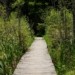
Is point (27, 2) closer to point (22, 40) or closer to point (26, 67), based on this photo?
point (22, 40)

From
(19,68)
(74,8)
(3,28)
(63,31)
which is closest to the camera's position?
(19,68)

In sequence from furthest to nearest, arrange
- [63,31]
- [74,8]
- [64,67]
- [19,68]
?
[63,31] → [74,8] → [19,68] → [64,67]

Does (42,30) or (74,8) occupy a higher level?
(74,8)

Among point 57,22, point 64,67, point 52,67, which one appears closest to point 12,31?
point 57,22

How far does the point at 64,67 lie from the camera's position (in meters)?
8.16

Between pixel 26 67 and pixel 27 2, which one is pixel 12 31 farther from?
pixel 27 2

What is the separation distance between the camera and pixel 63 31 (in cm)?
1260

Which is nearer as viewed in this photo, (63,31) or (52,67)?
(52,67)

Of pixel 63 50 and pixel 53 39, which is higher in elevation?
pixel 63 50

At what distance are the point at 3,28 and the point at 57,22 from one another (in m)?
2.76

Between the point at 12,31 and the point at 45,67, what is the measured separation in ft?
17.0

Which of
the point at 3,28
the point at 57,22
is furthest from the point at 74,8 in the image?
the point at 3,28

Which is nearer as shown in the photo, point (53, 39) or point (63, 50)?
point (63, 50)

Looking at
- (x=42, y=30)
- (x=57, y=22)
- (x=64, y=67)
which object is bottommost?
(x=42, y=30)
